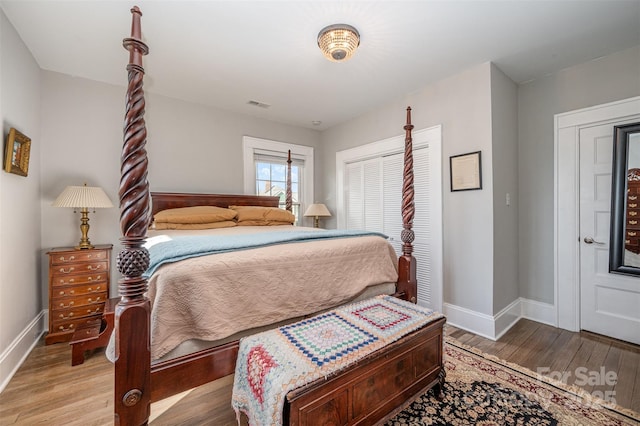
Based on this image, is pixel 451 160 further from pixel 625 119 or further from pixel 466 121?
pixel 625 119

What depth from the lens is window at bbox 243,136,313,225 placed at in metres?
4.00

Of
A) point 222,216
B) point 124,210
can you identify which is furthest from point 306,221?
point 124,210

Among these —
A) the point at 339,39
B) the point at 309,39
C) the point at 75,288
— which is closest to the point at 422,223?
the point at 339,39

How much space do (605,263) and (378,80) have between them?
2.83 meters

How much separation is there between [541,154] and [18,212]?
16.0ft

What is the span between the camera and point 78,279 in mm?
2523

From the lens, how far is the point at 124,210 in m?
1.14

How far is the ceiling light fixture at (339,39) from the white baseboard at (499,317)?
2672 millimetres

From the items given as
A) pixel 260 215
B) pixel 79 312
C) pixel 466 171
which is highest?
pixel 466 171

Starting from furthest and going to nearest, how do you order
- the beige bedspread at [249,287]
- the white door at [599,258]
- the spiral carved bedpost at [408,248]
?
the white door at [599,258] → the spiral carved bedpost at [408,248] → the beige bedspread at [249,287]

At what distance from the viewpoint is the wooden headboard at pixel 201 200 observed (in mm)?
3244

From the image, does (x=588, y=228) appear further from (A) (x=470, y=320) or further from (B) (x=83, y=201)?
(B) (x=83, y=201)

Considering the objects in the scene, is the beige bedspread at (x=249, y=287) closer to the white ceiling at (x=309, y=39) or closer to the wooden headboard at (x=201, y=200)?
the white ceiling at (x=309, y=39)

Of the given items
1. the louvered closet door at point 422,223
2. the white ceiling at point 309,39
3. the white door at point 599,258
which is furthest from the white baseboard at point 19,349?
the white door at point 599,258
